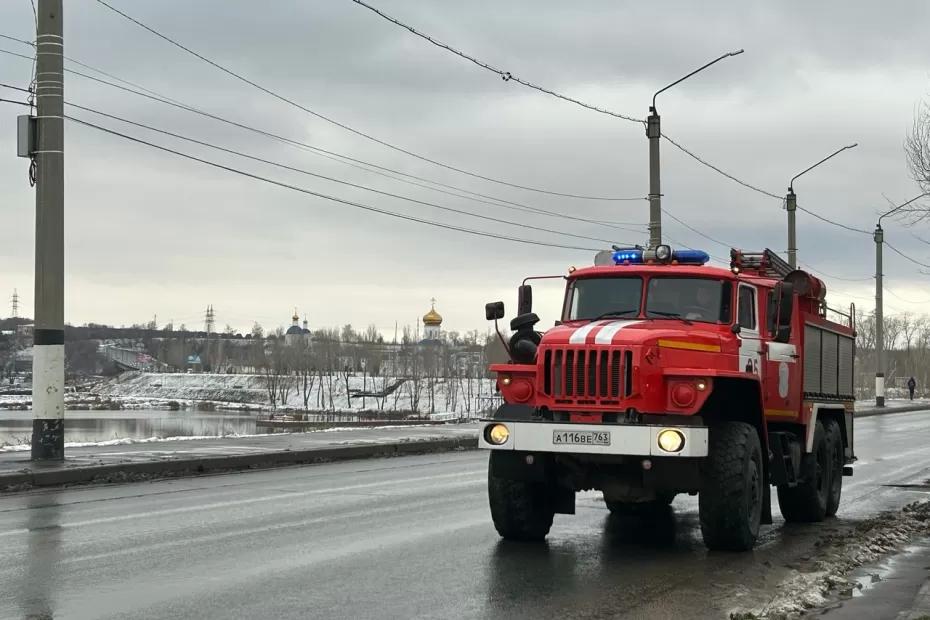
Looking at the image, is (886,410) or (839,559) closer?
(839,559)

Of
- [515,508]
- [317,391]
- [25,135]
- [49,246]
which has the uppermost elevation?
[25,135]

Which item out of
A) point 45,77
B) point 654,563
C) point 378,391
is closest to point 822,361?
point 654,563

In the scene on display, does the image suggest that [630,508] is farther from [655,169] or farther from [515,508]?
[655,169]

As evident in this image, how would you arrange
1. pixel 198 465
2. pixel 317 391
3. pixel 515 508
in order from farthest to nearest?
1. pixel 317 391
2. pixel 198 465
3. pixel 515 508

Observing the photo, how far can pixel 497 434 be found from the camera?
9766mm

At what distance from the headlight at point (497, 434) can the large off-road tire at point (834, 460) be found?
534cm

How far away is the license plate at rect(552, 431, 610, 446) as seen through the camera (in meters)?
9.27

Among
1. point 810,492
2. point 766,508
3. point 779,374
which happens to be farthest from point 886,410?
point 766,508

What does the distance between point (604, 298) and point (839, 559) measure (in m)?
3.26

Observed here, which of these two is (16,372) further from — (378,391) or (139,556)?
(139,556)

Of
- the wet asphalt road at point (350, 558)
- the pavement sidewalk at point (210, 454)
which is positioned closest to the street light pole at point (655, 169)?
the pavement sidewalk at point (210, 454)

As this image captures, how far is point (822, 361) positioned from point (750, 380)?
136 inches

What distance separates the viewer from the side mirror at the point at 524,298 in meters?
11.5

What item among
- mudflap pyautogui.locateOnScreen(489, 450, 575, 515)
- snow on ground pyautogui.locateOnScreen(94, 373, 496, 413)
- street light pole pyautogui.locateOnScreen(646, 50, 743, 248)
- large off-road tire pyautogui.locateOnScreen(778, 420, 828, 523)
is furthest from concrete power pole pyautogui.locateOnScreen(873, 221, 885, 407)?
snow on ground pyautogui.locateOnScreen(94, 373, 496, 413)
